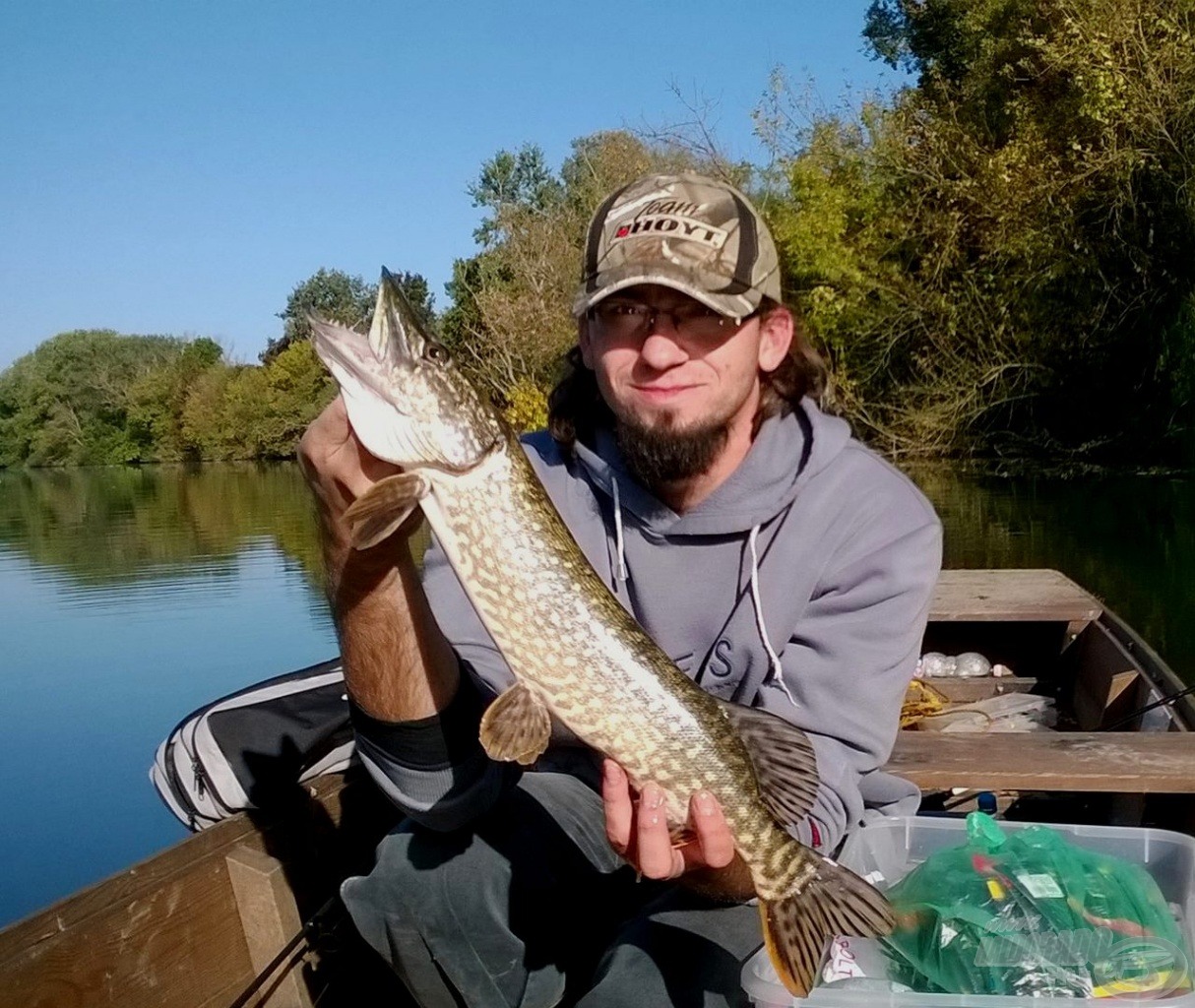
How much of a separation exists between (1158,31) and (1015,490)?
24.9ft

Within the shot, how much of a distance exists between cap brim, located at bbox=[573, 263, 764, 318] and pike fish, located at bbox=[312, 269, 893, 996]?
50cm

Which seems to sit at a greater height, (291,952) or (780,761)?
(780,761)

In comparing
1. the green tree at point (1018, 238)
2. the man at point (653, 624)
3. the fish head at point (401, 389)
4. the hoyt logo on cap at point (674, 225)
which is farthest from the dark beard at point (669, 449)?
the green tree at point (1018, 238)

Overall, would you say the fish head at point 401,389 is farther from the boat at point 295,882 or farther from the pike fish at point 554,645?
the boat at point 295,882

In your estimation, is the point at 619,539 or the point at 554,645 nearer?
the point at 554,645

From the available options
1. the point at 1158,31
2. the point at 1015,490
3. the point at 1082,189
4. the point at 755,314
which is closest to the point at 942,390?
the point at 1015,490

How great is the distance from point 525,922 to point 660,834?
0.49 m

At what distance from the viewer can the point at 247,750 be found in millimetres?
2609

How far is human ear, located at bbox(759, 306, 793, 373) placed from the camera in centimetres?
260

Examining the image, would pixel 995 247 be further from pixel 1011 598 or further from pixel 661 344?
pixel 661 344

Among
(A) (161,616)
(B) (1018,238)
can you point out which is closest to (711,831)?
(A) (161,616)

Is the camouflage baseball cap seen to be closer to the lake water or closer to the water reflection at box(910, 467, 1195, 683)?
the lake water

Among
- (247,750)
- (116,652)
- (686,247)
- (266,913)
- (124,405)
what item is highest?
(124,405)

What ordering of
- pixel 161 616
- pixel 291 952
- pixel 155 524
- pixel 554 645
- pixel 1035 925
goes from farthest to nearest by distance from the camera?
pixel 155 524
pixel 161 616
pixel 291 952
pixel 554 645
pixel 1035 925
